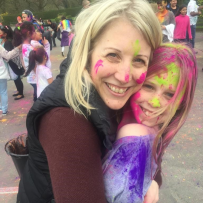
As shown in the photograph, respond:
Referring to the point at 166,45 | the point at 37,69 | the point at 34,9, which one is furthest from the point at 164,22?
the point at 34,9

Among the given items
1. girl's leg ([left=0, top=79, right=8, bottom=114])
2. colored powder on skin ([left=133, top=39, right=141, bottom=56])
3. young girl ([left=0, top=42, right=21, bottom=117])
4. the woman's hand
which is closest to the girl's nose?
colored powder on skin ([left=133, top=39, right=141, bottom=56])

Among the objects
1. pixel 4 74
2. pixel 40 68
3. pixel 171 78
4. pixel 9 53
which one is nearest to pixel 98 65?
pixel 171 78

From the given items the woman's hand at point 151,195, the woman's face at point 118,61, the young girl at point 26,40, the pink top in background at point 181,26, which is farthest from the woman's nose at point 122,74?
the pink top in background at point 181,26

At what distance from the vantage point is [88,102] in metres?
0.99

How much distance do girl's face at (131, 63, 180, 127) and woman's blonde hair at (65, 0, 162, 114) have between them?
11.9 inches

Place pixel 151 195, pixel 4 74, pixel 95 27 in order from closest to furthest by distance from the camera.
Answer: pixel 95 27 → pixel 151 195 → pixel 4 74

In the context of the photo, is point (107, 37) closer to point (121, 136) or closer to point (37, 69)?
point (121, 136)

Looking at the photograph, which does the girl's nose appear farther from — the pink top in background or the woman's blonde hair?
the pink top in background

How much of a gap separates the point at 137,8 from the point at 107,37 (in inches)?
8.5

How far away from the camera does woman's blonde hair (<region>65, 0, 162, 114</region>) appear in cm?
105

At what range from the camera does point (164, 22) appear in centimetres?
608

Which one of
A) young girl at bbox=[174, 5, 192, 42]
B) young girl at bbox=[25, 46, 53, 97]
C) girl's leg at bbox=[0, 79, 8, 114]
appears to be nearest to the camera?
young girl at bbox=[25, 46, 53, 97]

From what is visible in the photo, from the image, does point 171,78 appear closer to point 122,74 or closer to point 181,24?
point 122,74

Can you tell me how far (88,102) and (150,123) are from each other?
0.51 m
